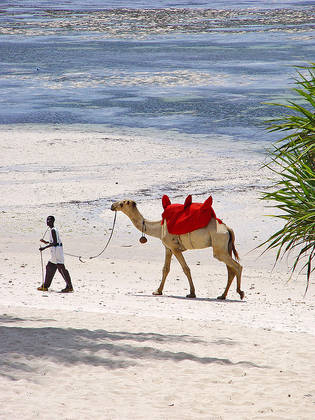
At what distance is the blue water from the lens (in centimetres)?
3938

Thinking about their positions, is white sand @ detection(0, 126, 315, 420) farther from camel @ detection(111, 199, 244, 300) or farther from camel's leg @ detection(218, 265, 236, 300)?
camel @ detection(111, 199, 244, 300)

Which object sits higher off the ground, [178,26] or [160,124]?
[178,26]

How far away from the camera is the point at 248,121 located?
3747 cm

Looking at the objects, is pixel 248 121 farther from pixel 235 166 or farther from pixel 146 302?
pixel 146 302

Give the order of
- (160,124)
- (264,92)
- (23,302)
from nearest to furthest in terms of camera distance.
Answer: (23,302)
(160,124)
(264,92)

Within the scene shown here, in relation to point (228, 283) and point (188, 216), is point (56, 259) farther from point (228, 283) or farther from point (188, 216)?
point (228, 283)

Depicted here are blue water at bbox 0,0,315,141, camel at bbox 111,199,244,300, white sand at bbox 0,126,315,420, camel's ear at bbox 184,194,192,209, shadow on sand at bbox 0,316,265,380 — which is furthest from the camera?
blue water at bbox 0,0,315,141

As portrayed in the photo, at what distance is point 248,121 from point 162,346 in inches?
1102

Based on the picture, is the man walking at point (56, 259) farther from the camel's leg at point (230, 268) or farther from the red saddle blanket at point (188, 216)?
the camel's leg at point (230, 268)

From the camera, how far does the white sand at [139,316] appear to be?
8398 mm

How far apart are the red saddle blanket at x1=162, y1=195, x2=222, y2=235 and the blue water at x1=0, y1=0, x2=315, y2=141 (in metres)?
2.42

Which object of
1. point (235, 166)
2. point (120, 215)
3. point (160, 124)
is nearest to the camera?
point (120, 215)

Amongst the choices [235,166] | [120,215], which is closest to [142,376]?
[120,215]

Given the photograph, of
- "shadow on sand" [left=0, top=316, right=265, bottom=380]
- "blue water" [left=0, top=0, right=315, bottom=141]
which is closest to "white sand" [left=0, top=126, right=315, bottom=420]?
"shadow on sand" [left=0, top=316, right=265, bottom=380]
